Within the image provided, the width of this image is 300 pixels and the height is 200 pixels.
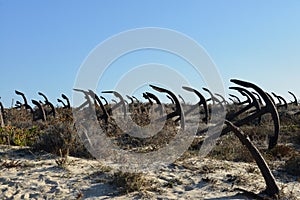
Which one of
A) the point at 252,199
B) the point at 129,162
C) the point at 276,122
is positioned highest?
the point at 276,122

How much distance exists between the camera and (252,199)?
205 inches

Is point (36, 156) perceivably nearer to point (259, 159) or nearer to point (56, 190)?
point (56, 190)

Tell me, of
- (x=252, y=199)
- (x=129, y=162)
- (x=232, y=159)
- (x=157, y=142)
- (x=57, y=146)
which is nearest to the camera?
(x=252, y=199)

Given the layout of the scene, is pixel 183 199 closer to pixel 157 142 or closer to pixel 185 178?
pixel 185 178

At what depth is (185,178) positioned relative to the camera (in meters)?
6.18

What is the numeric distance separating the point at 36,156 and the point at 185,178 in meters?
2.91

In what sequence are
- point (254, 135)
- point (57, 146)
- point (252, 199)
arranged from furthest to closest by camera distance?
point (254, 135)
point (57, 146)
point (252, 199)

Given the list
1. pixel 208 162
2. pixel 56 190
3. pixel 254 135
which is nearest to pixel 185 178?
pixel 208 162

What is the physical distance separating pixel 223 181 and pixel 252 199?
35.7 inches

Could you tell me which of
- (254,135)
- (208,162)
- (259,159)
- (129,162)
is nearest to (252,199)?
(259,159)

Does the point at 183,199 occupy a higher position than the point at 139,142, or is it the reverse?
the point at 139,142

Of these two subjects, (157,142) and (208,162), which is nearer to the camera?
(208,162)

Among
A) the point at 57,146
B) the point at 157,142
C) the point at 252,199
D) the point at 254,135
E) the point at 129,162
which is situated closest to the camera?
the point at 252,199

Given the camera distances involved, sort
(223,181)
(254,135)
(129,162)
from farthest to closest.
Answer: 1. (254,135)
2. (129,162)
3. (223,181)
